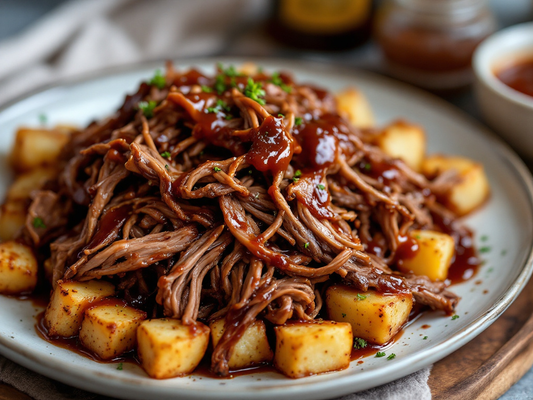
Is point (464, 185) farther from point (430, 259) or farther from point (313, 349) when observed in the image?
point (313, 349)

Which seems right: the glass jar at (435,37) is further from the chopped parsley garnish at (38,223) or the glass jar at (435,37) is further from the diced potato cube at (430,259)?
the chopped parsley garnish at (38,223)

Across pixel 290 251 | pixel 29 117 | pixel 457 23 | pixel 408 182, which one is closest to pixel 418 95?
pixel 457 23

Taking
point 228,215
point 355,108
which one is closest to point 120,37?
point 355,108

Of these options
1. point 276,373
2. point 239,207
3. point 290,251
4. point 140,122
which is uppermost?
point 140,122

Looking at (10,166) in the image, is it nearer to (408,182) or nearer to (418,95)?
(408,182)

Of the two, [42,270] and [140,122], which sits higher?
[140,122]

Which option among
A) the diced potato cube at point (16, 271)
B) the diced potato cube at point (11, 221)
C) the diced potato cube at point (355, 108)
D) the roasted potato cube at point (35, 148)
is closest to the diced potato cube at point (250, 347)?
the diced potato cube at point (16, 271)

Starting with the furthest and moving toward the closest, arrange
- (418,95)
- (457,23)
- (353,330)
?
(457,23) < (418,95) < (353,330)
